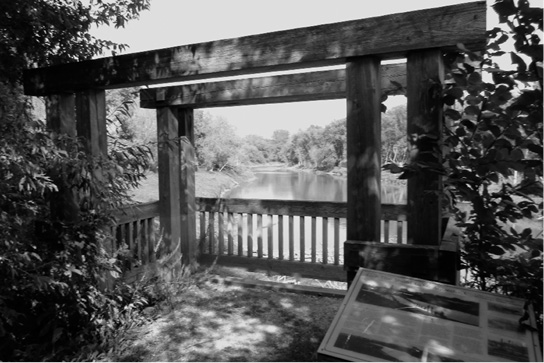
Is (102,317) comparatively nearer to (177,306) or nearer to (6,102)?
(177,306)

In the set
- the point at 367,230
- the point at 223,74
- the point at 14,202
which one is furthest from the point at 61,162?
the point at 367,230

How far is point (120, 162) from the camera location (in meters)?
2.76

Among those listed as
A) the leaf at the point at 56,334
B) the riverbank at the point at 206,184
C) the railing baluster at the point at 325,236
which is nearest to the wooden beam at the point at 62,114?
the leaf at the point at 56,334

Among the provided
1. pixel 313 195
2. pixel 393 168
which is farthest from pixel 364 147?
pixel 313 195

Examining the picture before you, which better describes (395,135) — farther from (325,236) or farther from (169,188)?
(169,188)

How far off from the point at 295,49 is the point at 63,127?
6.21 feet

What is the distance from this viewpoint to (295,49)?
6.12ft

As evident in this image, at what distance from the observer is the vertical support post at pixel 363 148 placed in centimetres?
178

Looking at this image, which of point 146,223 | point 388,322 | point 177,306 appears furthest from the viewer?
point 146,223

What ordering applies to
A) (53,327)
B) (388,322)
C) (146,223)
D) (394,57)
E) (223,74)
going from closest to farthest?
1. (388,322)
2. (394,57)
3. (223,74)
4. (53,327)
5. (146,223)

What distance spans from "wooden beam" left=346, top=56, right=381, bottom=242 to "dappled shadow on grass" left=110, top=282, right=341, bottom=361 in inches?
39.4

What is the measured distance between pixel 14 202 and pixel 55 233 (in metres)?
0.39

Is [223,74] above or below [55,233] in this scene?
above

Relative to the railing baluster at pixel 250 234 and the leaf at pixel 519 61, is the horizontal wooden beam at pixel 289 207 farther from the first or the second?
the leaf at pixel 519 61
